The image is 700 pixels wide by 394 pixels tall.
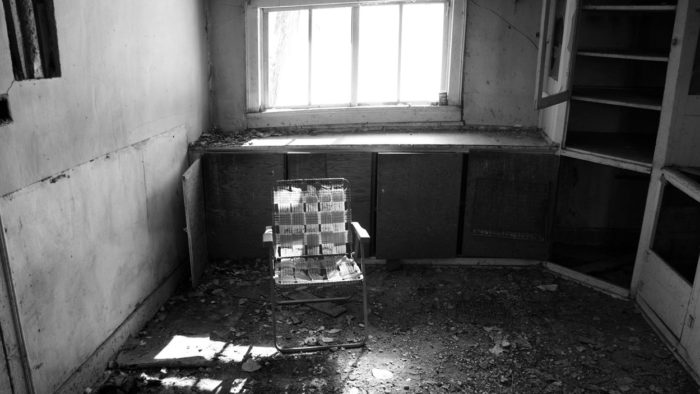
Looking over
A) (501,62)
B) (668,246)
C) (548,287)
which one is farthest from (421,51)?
(668,246)

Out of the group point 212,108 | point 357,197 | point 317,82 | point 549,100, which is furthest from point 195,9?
point 549,100

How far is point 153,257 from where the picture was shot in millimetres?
4086

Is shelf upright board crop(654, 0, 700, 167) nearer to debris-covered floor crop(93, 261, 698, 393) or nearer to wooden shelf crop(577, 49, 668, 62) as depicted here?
wooden shelf crop(577, 49, 668, 62)

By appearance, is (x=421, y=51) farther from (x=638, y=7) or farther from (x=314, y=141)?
(x=638, y=7)

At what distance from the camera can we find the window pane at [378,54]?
517cm

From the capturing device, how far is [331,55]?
529 cm

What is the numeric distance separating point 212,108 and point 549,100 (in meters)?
3.06

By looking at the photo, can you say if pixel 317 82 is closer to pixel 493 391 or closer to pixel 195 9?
pixel 195 9

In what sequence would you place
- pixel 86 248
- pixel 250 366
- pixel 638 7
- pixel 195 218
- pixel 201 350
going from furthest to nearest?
pixel 195 218 → pixel 638 7 → pixel 201 350 → pixel 250 366 → pixel 86 248

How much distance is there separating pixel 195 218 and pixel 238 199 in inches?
17.0

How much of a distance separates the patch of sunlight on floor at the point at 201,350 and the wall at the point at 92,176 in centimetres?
37

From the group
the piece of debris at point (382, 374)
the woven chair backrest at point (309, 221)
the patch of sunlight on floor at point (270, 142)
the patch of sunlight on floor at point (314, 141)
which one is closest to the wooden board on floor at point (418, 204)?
the patch of sunlight on floor at point (314, 141)

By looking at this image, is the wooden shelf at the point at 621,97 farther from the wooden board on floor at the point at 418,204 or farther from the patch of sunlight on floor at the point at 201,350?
the patch of sunlight on floor at the point at 201,350

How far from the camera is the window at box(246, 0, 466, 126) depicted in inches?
204
